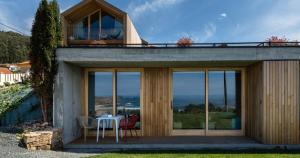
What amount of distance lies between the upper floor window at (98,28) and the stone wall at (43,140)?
10845 mm

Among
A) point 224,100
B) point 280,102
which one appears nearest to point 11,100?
point 224,100

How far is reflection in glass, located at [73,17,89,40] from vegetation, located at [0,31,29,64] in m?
21.8

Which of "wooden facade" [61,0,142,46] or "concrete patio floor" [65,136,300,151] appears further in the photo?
"wooden facade" [61,0,142,46]

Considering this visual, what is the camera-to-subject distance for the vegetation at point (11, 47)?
44394 mm

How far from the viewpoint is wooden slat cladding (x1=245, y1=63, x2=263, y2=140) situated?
10328 mm

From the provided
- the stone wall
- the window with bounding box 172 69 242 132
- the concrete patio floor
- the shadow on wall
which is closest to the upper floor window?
the shadow on wall

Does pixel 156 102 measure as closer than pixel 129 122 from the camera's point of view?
No

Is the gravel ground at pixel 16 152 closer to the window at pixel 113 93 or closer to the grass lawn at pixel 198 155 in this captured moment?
the grass lawn at pixel 198 155

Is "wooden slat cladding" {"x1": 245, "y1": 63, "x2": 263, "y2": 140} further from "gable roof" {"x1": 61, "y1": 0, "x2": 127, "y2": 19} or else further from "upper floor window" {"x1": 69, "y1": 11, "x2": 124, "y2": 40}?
"gable roof" {"x1": 61, "y1": 0, "x2": 127, "y2": 19}

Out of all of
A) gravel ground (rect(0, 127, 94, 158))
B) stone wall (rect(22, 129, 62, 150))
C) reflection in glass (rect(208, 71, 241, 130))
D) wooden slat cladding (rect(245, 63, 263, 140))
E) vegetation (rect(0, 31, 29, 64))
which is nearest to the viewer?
gravel ground (rect(0, 127, 94, 158))

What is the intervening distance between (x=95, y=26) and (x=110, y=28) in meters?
0.90

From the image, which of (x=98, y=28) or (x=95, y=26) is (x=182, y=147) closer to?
(x=98, y=28)

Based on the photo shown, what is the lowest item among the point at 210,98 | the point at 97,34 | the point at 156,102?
the point at 156,102

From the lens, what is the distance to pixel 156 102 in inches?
467
